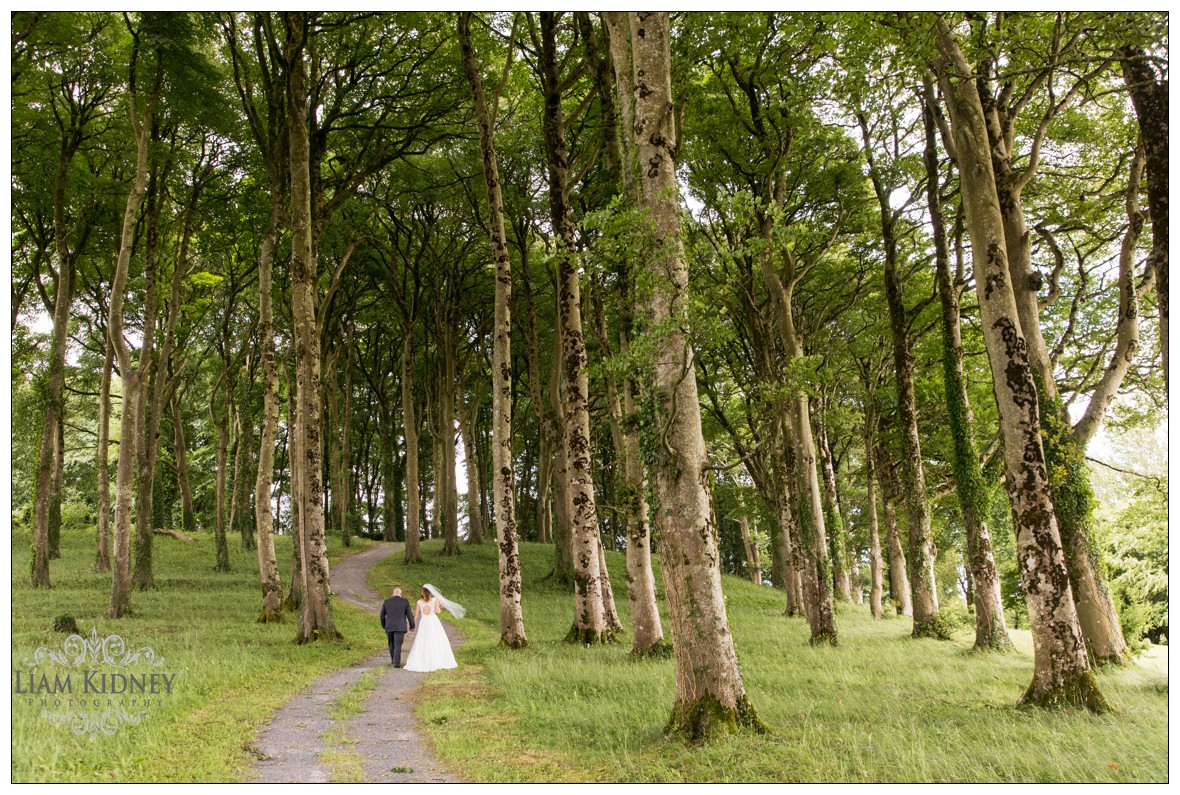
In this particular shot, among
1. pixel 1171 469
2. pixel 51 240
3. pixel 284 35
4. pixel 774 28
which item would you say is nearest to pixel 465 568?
pixel 51 240

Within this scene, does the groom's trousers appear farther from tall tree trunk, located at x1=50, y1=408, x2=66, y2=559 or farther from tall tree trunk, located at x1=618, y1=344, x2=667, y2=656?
tall tree trunk, located at x1=50, y1=408, x2=66, y2=559

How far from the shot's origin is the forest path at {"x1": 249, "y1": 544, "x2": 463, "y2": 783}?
6.09 metres

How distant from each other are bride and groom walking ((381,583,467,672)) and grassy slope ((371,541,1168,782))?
20.0 inches

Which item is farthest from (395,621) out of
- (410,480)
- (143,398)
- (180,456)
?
(180,456)

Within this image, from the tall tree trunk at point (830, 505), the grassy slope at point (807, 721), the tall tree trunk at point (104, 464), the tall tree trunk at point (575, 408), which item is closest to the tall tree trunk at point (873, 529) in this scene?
the tall tree trunk at point (830, 505)

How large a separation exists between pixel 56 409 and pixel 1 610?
48.5 ft

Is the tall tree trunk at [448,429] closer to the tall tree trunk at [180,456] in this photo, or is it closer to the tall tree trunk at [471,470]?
the tall tree trunk at [471,470]

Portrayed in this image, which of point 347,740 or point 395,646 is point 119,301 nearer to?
point 395,646

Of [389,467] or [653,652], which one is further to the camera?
[389,467]

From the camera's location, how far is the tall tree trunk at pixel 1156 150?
6.62 metres

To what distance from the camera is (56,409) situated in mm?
18828

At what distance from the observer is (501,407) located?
47.9 ft

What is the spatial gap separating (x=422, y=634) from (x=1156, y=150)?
38.9ft

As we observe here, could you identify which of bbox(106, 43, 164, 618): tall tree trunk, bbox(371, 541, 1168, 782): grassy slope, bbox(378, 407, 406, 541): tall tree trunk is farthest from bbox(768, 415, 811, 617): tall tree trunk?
bbox(378, 407, 406, 541): tall tree trunk
